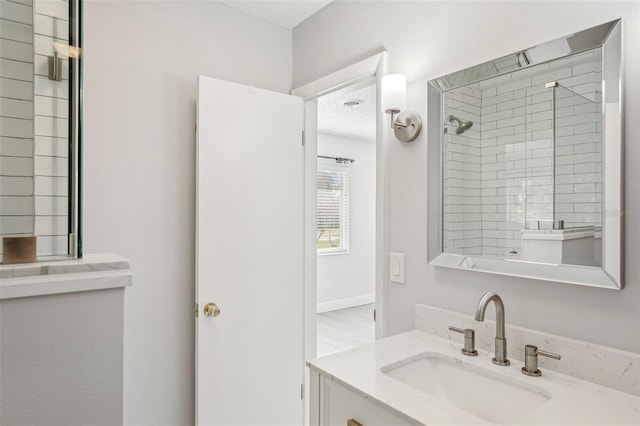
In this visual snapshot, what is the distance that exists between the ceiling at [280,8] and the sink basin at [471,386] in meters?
1.89

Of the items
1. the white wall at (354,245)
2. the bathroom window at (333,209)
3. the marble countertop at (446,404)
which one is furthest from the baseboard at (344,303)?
the marble countertop at (446,404)

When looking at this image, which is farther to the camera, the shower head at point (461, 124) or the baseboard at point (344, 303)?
the baseboard at point (344, 303)

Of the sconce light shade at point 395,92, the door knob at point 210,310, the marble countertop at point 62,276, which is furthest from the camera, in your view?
the door knob at point 210,310

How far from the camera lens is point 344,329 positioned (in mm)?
4645

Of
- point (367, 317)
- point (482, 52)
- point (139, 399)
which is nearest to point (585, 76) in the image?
point (482, 52)

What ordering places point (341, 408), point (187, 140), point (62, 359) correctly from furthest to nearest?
point (187, 140), point (341, 408), point (62, 359)

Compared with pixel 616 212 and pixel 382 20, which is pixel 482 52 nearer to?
pixel 382 20

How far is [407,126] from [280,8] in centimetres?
112

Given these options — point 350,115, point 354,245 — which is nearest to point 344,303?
point 354,245

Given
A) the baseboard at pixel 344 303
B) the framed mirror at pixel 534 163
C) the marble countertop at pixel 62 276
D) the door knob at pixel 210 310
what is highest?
the framed mirror at pixel 534 163

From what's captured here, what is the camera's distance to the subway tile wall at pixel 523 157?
1.15m

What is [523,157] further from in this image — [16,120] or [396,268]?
[16,120]

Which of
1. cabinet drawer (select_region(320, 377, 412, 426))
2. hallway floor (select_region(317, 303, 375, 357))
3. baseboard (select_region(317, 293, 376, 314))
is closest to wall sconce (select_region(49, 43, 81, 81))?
cabinet drawer (select_region(320, 377, 412, 426))

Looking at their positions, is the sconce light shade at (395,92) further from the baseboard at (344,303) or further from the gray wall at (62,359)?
the baseboard at (344,303)
